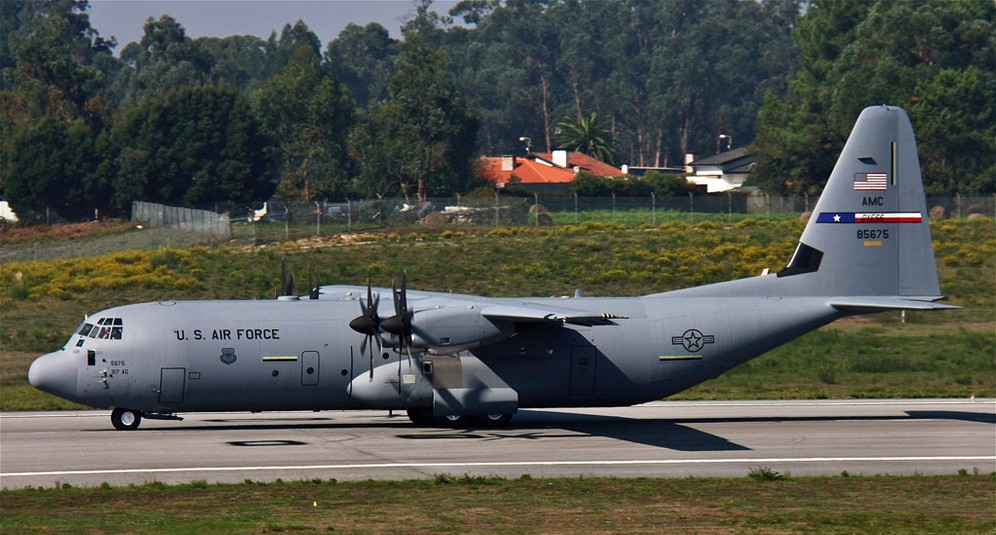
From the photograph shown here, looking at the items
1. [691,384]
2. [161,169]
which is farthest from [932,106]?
[691,384]

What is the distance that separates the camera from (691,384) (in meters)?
29.5

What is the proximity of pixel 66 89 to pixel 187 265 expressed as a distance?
7383 centimetres

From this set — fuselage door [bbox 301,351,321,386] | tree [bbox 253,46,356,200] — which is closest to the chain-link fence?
tree [bbox 253,46,356,200]

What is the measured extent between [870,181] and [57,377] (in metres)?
19.5

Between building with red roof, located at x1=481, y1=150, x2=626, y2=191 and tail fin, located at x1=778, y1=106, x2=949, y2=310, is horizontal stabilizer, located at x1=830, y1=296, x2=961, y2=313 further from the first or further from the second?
building with red roof, located at x1=481, y1=150, x2=626, y2=191

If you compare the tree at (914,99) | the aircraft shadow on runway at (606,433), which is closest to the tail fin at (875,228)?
the aircraft shadow on runway at (606,433)

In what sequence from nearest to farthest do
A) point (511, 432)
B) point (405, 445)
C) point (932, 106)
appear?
point (405, 445) < point (511, 432) < point (932, 106)

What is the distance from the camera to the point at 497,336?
2694cm

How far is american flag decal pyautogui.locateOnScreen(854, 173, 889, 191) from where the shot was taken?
1200 inches

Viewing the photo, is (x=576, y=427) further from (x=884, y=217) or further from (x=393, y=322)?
(x=884, y=217)

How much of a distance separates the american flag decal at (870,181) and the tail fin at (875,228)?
24mm

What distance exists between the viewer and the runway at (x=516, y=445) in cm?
2341

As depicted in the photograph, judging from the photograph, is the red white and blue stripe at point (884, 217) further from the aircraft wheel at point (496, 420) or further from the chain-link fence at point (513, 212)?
the chain-link fence at point (513, 212)

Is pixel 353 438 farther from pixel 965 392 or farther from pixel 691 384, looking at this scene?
pixel 965 392
